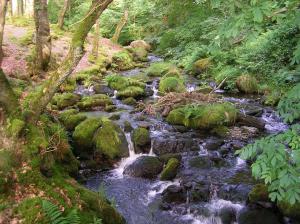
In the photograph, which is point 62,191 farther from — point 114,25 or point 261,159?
point 114,25

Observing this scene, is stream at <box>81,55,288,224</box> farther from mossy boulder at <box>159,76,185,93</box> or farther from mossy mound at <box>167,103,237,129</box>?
mossy boulder at <box>159,76,185,93</box>

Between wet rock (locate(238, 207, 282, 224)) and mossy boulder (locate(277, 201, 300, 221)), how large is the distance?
199 mm

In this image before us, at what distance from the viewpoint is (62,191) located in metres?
5.63

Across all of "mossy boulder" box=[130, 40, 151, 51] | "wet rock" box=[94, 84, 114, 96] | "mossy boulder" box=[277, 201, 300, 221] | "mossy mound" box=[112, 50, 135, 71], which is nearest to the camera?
"mossy boulder" box=[277, 201, 300, 221]

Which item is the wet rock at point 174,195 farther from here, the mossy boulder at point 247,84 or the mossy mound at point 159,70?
the mossy mound at point 159,70

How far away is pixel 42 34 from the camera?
15289 mm

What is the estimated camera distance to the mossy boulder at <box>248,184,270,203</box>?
7.51m

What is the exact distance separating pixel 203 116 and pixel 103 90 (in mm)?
5903

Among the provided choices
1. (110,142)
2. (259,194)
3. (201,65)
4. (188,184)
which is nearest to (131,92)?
(110,142)

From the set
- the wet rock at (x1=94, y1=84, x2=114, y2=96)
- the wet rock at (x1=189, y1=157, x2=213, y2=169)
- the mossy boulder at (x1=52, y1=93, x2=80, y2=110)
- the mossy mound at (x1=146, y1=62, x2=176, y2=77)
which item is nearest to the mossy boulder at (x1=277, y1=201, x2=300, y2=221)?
the wet rock at (x1=189, y1=157, x2=213, y2=169)

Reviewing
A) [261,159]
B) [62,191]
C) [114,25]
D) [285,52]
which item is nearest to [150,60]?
[114,25]

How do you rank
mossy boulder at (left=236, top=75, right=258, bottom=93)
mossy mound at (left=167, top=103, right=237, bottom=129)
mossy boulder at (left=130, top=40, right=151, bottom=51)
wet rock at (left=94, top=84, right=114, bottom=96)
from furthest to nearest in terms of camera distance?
mossy boulder at (left=130, top=40, right=151, bottom=51) < wet rock at (left=94, top=84, right=114, bottom=96) < mossy boulder at (left=236, top=75, right=258, bottom=93) < mossy mound at (left=167, top=103, right=237, bottom=129)

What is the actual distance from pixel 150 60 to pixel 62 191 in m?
20.4

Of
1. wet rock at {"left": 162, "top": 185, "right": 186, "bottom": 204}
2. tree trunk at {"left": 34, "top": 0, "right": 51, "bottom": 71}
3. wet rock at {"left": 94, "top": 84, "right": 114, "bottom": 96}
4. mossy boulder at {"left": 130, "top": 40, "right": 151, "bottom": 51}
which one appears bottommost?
wet rock at {"left": 162, "top": 185, "right": 186, "bottom": 204}
